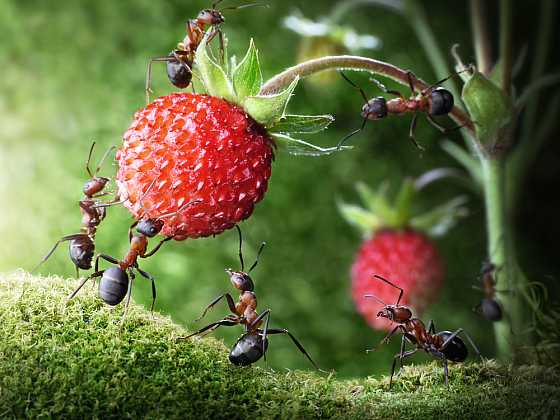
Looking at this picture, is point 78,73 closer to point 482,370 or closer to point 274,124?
point 274,124

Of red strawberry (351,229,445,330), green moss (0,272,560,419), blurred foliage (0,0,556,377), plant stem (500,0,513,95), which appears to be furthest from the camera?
blurred foliage (0,0,556,377)

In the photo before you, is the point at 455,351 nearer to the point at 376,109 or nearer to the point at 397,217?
the point at 376,109

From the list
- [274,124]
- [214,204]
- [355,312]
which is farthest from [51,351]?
[355,312]

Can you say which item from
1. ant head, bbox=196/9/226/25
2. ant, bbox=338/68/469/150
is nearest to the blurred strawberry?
ant, bbox=338/68/469/150

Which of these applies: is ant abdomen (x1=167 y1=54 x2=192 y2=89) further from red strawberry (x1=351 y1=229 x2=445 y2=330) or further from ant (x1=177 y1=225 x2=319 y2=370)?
red strawberry (x1=351 y1=229 x2=445 y2=330)

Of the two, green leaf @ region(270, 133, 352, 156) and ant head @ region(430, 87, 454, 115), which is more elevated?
ant head @ region(430, 87, 454, 115)

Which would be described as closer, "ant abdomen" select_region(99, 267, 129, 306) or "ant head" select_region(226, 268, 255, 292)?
"ant abdomen" select_region(99, 267, 129, 306)
